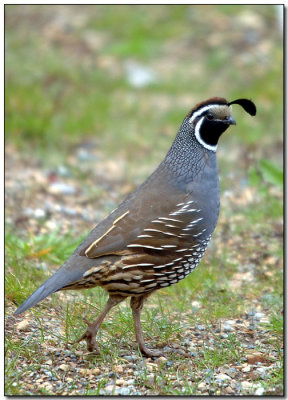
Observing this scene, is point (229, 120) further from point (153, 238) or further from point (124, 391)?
point (124, 391)

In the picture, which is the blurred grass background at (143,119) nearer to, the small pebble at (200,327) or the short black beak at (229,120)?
the small pebble at (200,327)

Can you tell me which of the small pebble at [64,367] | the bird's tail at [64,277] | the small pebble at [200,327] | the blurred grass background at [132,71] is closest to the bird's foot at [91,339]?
the small pebble at [64,367]

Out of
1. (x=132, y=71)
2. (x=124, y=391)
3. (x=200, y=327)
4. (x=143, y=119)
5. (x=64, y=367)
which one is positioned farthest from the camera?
(x=132, y=71)

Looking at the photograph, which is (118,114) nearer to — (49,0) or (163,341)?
(49,0)

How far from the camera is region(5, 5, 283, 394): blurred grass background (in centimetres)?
616

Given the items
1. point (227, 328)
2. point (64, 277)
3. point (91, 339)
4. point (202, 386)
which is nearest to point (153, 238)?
point (64, 277)

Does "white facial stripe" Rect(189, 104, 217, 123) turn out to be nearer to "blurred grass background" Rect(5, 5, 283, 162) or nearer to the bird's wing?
the bird's wing

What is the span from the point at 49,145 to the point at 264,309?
13.5 ft

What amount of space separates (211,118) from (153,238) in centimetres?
107

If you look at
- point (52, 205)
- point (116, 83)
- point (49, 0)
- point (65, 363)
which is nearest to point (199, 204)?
point (65, 363)

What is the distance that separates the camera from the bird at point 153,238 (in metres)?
4.61

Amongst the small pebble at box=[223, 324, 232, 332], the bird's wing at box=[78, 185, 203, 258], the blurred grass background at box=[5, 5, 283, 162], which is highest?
the blurred grass background at box=[5, 5, 283, 162]

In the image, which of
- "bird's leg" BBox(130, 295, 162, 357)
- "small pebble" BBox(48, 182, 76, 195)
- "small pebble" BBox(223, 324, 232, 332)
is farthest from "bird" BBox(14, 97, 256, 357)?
"small pebble" BBox(48, 182, 76, 195)

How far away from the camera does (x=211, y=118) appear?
518cm
